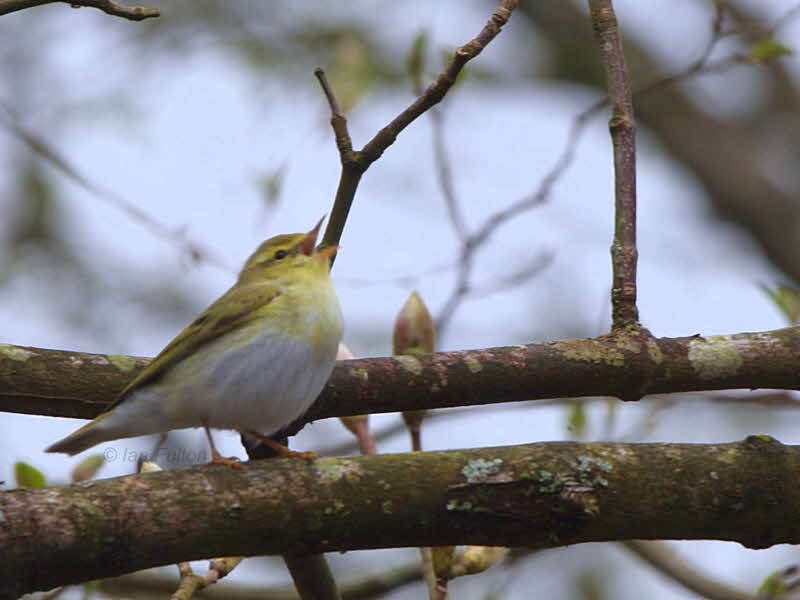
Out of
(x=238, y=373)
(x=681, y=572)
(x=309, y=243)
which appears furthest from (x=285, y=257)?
(x=681, y=572)

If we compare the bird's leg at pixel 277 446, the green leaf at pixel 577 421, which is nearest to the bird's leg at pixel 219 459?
the bird's leg at pixel 277 446

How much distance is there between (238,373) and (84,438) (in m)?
0.54

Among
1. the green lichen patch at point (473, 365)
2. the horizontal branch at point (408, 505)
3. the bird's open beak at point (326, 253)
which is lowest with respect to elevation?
the horizontal branch at point (408, 505)

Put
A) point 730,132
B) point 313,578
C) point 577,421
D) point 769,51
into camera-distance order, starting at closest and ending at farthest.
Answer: point 313,578 < point 577,421 < point 769,51 < point 730,132

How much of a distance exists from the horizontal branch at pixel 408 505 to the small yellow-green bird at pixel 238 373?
0.55 meters

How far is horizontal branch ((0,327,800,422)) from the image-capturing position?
3201 millimetres

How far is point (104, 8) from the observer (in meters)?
3.12

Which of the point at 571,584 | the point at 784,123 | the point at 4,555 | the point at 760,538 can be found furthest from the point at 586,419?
the point at 784,123

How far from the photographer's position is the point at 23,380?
10.6ft

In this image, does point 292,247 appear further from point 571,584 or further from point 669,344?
point 571,584

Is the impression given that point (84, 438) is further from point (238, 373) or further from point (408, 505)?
point (408, 505)

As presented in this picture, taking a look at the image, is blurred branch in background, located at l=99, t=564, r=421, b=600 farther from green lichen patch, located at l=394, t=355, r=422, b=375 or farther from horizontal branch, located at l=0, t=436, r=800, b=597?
horizontal branch, located at l=0, t=436, r=800, b=597

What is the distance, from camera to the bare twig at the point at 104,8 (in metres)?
3.05

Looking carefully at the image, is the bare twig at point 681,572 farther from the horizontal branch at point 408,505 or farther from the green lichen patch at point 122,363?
the green lichen patch at point 122,363
